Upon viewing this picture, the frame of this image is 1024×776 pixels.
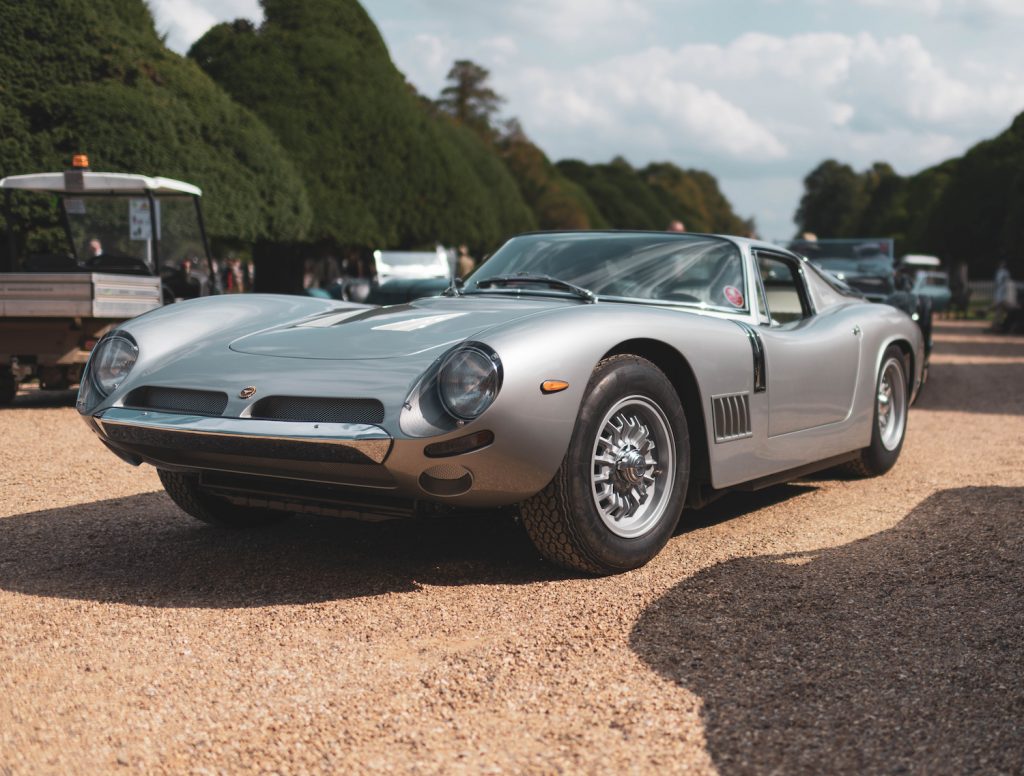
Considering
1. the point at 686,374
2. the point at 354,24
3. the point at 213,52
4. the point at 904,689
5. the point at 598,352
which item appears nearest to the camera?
the point at 904,689

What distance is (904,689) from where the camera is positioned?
3006mm

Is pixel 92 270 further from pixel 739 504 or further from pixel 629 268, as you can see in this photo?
pixel 739 504

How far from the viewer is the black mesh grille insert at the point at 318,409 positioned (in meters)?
3.70

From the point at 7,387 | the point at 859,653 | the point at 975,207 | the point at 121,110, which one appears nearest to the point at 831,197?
the point at 975,207

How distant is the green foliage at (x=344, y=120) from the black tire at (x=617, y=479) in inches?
1097

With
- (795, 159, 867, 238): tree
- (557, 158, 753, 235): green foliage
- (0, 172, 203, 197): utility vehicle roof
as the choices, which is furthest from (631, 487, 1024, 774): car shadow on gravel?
(795, 159, 867, 238): tree

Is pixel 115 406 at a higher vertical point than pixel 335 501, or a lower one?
higher

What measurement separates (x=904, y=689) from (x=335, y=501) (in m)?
1.87

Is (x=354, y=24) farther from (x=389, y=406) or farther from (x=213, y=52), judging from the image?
(x=389, y=406)

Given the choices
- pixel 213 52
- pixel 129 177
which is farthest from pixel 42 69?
pixel 213 52

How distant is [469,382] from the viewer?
12.1 feet

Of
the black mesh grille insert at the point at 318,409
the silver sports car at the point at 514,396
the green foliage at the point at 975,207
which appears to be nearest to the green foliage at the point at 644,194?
the green foliage at the point at 975,207

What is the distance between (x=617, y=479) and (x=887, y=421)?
2878 millimetres

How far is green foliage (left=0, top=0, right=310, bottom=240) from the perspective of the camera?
18.5 meters
